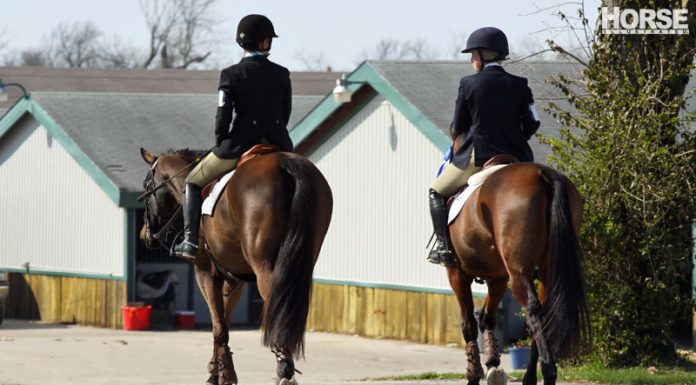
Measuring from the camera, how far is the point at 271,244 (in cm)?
1052

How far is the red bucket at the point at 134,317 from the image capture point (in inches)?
1110

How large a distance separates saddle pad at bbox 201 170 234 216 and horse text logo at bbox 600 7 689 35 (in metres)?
5.83

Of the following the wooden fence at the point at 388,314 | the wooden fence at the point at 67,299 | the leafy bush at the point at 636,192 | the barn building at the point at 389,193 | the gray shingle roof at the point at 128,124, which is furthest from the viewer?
the gray shingle roof at the point at 128,124

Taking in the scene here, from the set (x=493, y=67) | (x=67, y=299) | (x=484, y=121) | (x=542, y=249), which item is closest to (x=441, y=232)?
(x=484, y=121)

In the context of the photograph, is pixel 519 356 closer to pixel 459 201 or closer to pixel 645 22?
pixel 645 22

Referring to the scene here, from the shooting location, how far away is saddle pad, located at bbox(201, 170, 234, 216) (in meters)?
11.1

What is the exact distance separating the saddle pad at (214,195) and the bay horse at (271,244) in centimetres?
5

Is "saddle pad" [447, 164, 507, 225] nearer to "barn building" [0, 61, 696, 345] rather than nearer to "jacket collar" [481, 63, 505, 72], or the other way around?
"jacket collar" [481, 63, 505, 72]

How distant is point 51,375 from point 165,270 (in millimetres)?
10152

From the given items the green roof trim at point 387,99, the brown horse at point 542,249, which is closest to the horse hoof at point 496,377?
the brown horse at point 542,249

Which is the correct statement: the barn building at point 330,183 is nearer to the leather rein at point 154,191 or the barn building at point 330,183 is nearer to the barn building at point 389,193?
the barn building at point 389,193

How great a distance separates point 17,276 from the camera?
31.5 metres

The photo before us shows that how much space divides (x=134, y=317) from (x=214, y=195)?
57.6ft

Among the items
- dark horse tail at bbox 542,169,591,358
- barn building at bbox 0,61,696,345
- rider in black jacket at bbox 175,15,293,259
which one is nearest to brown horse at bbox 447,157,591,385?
dark horse tail at bbox 542,169,591,358
